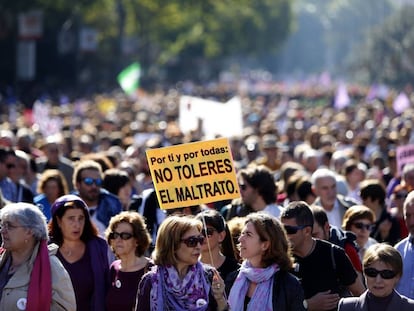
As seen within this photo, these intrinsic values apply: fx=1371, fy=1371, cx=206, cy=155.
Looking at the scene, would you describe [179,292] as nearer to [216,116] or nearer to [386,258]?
[386,258]

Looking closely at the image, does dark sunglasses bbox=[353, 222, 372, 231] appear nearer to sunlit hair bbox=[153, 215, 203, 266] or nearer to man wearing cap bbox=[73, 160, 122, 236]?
man wearing cap bbox=[73, 160, 122, 236]

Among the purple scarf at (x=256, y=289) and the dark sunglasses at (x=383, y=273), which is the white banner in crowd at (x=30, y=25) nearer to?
the purple scarf at (x=256, y=289)

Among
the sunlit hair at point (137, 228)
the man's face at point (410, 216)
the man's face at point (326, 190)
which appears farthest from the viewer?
the man's face at point (326, 190)

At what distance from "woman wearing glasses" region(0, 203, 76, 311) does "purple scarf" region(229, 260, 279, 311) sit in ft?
2.80

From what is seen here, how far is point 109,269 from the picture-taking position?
26.9ft

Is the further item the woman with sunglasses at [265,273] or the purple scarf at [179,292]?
the woman with sunglasses at [265,273]

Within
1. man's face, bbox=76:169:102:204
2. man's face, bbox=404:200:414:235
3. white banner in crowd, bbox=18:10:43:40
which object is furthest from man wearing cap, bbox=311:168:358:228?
white banner in crowd, bbox=18:10:43:40

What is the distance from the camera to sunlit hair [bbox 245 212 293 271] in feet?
23.6

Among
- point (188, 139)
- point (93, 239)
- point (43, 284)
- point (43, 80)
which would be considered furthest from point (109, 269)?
point (43, 80)

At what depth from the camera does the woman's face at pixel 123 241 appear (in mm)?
8117

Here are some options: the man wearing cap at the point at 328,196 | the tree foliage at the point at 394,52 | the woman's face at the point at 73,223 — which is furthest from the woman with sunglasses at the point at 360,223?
the tree foliage at the point at 394,52

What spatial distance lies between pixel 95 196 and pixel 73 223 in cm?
251

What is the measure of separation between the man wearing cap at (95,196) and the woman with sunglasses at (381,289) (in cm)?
372

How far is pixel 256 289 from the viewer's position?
7152mm
